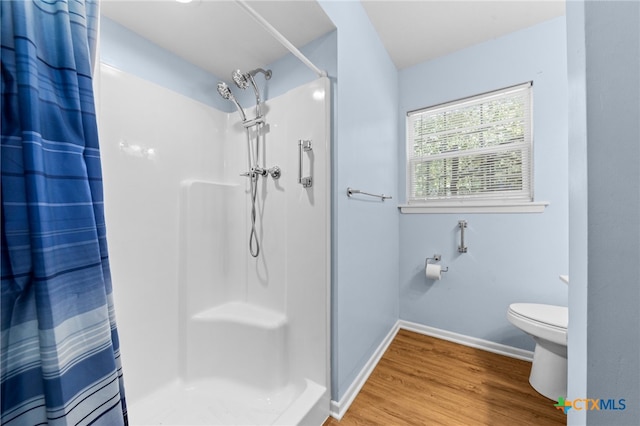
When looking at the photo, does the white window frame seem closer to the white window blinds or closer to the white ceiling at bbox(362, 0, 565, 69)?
the white window blinds

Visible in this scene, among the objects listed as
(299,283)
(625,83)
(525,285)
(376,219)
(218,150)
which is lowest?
(525,285)

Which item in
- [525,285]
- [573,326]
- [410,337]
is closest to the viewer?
[573,326]

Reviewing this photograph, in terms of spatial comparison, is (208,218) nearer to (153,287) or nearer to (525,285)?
(153,287)

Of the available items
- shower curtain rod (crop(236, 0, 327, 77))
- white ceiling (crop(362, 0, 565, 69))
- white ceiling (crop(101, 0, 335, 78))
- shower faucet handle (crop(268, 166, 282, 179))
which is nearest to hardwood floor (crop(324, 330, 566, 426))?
shower faucet handle (crop(268, 166, 282, 179))

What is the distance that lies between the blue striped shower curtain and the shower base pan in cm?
87

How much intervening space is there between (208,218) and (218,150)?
0.51 metres

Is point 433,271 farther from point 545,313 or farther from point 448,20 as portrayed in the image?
point 448,20

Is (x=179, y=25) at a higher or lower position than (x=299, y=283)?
higher

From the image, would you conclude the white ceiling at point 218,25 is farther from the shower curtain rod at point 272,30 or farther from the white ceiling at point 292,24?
the shower curtain rod at point 272,30

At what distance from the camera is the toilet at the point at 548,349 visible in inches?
51.3

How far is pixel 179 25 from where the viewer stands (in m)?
1.37

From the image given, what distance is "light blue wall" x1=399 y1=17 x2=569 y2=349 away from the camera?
168cm

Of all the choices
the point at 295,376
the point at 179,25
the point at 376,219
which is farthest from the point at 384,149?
the point at 295,376

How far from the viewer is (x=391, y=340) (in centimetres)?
201
